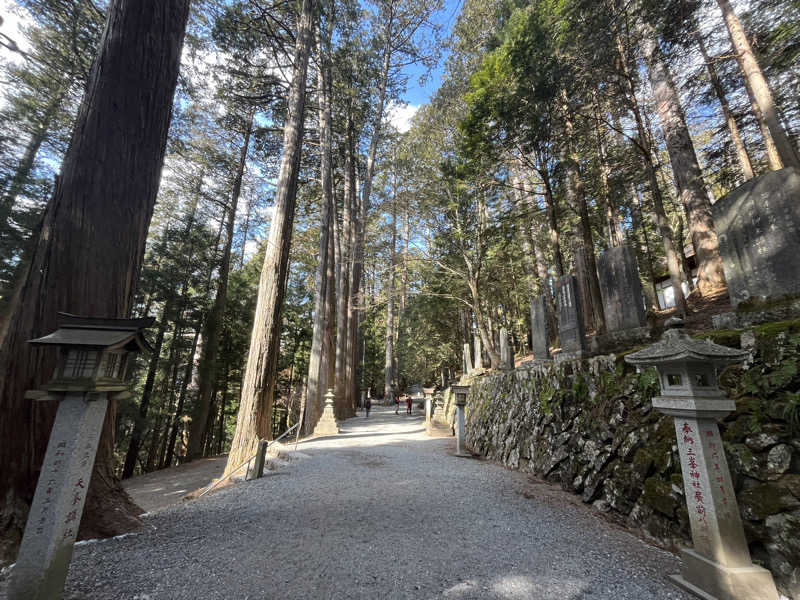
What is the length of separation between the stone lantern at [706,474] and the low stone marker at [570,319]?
8.86 ft

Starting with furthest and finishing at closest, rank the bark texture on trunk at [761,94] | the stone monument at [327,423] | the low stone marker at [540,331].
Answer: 1. the stone monument at [327,423]
2. the low stone marker at [540,331]
3. the bark texture on trunk at [761,94]

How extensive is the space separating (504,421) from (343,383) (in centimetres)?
857

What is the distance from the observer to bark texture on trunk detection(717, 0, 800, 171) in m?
4.21

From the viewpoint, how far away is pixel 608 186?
765 centimetres

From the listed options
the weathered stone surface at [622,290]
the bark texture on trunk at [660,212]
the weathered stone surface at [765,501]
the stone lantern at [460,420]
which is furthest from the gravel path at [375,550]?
the bark texture on trunk at [660,212]

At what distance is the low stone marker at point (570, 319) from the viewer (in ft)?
16.1

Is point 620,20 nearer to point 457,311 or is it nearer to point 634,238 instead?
point 634,238

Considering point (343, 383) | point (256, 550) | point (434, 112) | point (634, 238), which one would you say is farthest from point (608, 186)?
point (343, 383)

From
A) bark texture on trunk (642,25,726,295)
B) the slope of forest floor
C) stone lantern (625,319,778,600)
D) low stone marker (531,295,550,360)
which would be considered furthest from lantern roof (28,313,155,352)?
bark texture on trunk (642,25,726,295)

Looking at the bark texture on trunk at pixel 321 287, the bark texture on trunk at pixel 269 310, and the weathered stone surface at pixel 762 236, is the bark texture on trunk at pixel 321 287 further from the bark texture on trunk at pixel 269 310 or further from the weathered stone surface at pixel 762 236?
the weathered stone surface at pixel 762 236

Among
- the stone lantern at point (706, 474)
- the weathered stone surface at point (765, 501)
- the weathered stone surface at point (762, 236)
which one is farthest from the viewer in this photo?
the weathered stone surface at point (762, 236)

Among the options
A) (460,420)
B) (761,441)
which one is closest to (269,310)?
(460,420)

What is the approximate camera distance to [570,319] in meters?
5.18

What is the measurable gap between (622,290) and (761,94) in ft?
11.1
